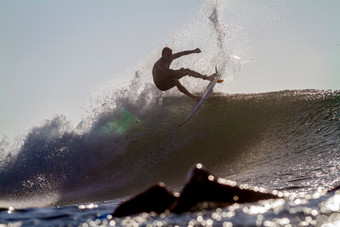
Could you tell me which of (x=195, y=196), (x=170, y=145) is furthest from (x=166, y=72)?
(x=195, y=196)

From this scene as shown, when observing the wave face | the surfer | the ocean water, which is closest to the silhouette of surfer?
the ocean water

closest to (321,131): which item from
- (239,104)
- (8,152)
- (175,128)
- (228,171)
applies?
(228,171)

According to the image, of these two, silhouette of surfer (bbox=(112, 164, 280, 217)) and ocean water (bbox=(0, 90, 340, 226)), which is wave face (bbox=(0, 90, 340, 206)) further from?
silhouette of surfer (bbox=(112, 164, 280, 217))

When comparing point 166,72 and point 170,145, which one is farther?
point 170,145

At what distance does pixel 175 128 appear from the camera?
10875 mm

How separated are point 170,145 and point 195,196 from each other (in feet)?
23.3

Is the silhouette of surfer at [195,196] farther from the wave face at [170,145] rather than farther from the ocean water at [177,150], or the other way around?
the wave face at [170,145]

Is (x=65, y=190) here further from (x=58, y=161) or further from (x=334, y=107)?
(x=334, y=107)

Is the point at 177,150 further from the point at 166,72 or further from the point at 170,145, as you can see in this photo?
the point at 166,72

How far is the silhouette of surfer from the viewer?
2949mm

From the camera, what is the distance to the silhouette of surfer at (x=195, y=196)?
295cm

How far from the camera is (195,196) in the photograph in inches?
124

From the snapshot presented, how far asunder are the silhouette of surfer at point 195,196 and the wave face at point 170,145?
364cm

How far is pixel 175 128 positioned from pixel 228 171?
313 centimetres
